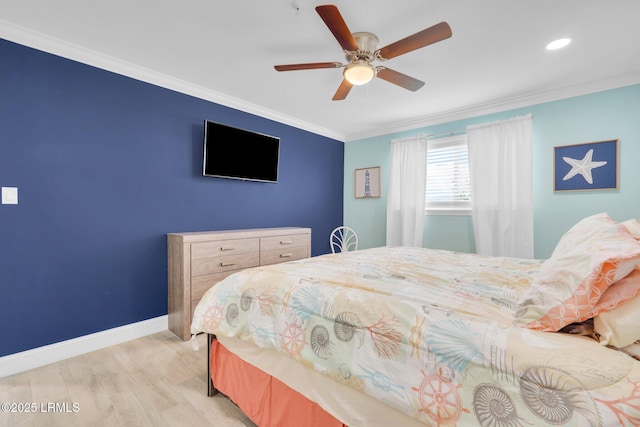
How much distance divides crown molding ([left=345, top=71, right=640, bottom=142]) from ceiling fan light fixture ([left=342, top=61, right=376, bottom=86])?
2.09 m

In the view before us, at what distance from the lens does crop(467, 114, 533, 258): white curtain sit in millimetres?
3068

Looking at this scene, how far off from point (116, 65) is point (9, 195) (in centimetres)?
132

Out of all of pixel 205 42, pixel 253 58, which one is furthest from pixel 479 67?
pixel 205 42

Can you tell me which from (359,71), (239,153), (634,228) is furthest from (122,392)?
(634,228)

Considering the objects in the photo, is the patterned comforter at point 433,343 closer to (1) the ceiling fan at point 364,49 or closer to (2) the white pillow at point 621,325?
(2) the white pillow at point 621,325

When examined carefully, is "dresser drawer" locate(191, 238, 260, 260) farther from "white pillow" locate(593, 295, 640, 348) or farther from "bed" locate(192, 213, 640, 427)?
"white pillow" locate(593, 295, 640, 348)

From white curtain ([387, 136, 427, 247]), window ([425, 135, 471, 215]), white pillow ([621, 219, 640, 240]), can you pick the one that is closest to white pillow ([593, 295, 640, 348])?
white pillow ([621, 219, 640, 240])

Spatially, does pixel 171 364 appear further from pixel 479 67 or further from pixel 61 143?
pixel 479 67

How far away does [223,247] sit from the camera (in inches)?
107

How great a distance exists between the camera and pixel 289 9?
70.6 inches

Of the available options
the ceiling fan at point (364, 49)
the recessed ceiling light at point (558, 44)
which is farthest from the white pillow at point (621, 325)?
the recessed ceiling light at point (558, 44)

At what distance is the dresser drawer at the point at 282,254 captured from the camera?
3.10 metres

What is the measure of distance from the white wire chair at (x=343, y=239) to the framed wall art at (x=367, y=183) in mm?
629

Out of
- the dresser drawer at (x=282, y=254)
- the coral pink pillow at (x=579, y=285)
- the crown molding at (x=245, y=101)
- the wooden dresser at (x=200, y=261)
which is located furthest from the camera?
the dresser drawer at (x=282, y=254)
